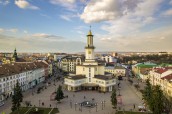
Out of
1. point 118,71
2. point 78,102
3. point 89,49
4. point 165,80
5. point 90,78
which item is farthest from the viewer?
point 118,71

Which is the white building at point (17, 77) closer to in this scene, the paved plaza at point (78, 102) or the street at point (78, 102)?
the street at point (78, 102)

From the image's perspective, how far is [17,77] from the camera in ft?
217

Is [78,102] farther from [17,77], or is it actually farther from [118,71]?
[118,71]

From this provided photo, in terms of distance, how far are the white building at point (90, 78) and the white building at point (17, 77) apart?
14359mm

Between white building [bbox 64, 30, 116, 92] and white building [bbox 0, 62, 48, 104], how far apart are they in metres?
14.4

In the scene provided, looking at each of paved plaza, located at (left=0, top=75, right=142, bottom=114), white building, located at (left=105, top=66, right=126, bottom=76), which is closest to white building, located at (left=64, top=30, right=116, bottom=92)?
paved plaza, located at (left=0, top=75, right=142, bottom=114)

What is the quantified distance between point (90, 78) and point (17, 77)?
82.9 ft

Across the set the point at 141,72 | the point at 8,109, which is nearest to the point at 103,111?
the point at 8,109

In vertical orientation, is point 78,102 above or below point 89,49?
below

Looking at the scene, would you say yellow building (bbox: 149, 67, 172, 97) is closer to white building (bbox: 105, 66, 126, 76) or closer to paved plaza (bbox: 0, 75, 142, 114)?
paved plaza (bbox: 0, 75, 142, 114)

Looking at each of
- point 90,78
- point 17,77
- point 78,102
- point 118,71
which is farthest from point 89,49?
point 118,71

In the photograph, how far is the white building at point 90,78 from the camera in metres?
70.3

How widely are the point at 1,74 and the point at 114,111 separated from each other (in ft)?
106

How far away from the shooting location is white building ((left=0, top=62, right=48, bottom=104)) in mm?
57169
